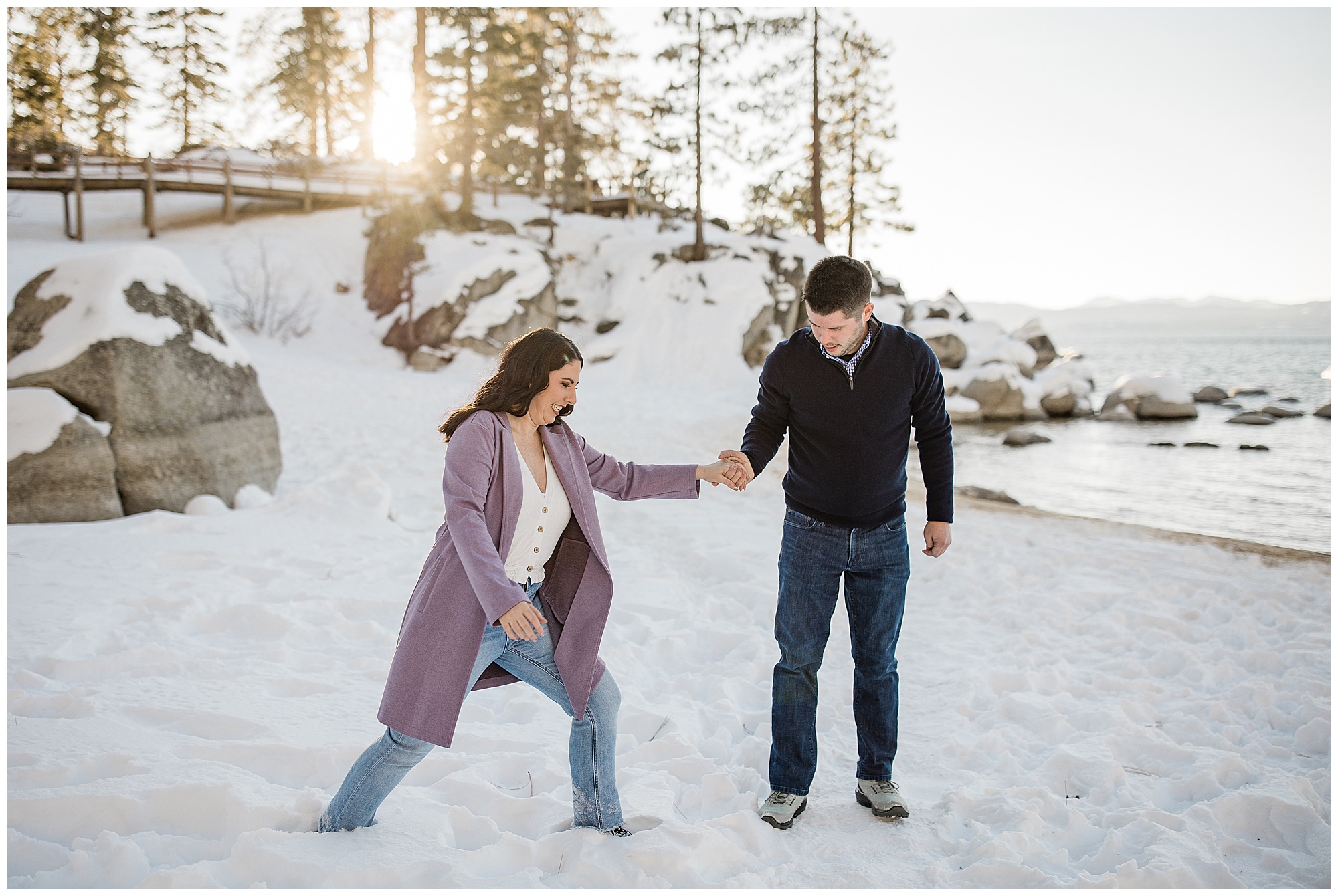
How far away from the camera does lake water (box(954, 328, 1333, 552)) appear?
1157 centimetres

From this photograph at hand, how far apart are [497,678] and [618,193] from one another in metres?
32.4

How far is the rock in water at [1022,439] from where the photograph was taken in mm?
18922

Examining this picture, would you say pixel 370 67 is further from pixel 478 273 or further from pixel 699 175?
pixel 699 175

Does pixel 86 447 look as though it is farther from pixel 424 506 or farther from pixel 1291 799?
pixel 1291 799

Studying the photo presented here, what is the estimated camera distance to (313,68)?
29016 mm

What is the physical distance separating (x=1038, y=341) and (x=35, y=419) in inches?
1300

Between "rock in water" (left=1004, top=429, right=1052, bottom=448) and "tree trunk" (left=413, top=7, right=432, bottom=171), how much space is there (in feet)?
60.0

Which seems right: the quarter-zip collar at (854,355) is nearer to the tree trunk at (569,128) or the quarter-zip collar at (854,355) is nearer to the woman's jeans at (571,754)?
the woman's jeans at (571,754)

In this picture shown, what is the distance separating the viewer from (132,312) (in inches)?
270

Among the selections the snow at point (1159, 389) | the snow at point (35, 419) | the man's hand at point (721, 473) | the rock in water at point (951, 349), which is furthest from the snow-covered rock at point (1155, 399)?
the snow at point (35, 419)

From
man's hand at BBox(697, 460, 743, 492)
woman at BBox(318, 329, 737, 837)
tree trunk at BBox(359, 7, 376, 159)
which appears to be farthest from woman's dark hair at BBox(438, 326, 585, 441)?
tree trunk at BBox(359, 7, 376, 159)

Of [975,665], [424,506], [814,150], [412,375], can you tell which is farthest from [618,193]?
[975,665]

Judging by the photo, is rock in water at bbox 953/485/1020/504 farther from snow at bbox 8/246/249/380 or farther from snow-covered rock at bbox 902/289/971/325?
snow-covered rock at bbox 902/289/971/325

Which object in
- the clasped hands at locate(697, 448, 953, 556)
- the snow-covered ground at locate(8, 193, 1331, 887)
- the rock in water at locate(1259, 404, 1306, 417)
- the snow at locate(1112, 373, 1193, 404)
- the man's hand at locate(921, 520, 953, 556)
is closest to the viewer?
the snow-covered ground at locate(8, 193, 1331, 887)
